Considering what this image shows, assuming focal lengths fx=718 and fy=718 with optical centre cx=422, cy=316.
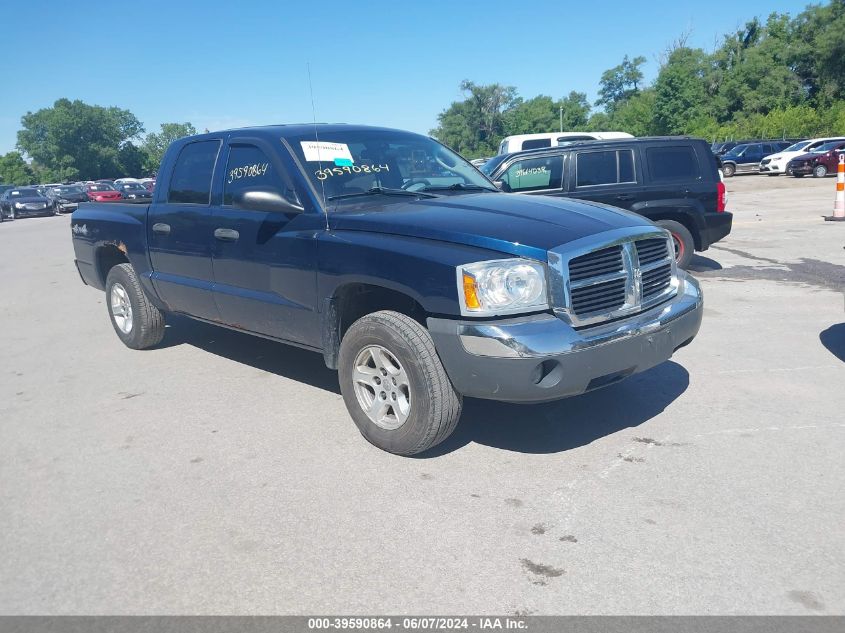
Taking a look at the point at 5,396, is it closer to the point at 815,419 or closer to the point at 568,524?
the point at 568,524

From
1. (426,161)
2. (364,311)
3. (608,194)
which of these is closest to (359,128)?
(426,161)

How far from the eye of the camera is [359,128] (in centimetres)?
516

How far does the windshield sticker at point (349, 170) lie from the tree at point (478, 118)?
380 feet

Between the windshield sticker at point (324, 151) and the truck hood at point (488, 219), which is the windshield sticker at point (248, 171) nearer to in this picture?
the windshield sticker at point (324, 151)

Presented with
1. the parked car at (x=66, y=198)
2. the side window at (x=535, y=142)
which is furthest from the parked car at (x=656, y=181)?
the parked car at (x=66, y=198)

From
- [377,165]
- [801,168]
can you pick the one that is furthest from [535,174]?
[801,168]

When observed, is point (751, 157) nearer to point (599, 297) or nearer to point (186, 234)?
point (186, 234)

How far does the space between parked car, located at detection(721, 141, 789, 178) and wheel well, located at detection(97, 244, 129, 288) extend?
34.8 m

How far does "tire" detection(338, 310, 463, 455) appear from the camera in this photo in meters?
3.75

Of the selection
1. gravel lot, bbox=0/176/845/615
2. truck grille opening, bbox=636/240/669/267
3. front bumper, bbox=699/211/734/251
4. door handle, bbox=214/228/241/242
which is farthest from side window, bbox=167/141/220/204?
front bumper, bbox=699/211/734/251

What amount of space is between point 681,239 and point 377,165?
17.7 ft

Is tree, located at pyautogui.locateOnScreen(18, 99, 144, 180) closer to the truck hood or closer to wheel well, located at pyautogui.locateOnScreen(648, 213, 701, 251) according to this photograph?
wheel well, located at pyautogui.locateOnScreen(648, 213, 701, 251)

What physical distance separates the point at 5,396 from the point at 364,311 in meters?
3.20

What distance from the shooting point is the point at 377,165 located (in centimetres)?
485
